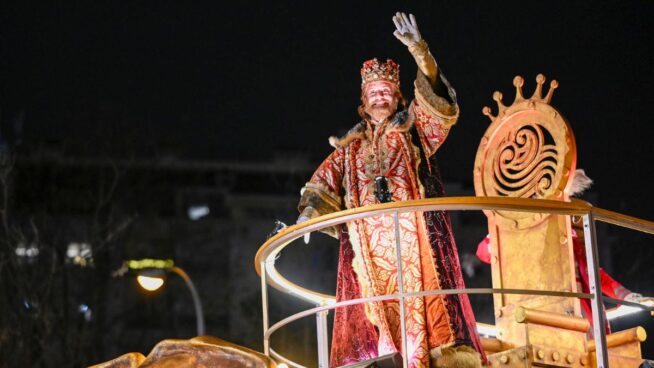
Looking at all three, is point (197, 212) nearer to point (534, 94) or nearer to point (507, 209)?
point (534, 94)

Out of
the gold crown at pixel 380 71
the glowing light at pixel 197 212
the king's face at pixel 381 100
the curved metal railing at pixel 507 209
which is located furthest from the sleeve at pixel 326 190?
the glowing light at pixel 197 212

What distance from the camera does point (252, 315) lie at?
25.1 m

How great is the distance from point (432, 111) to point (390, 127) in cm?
37

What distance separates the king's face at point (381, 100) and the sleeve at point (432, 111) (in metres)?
0.24

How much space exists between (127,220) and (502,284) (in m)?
15.6

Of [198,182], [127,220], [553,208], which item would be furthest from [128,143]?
[553,208]

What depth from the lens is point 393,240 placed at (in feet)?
28.8

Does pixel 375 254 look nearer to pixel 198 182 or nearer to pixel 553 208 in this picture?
pixel 553 208

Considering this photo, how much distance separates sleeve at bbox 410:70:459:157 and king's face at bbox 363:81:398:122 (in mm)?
235

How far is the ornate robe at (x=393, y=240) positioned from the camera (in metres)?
8.43

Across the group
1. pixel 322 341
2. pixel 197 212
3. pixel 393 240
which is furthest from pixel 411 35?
pixel 197 212

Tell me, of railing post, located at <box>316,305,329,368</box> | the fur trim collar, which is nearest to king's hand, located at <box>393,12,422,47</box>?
the fur trim collar

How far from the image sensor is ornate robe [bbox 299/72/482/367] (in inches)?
332

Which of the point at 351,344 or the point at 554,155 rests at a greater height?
the point at 554,155
